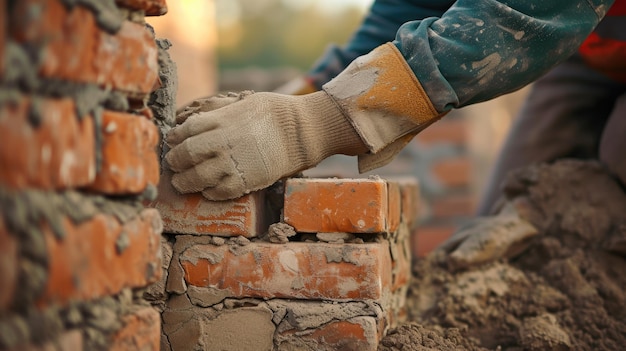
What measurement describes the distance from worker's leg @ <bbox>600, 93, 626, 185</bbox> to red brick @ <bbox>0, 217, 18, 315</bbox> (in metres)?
1.92

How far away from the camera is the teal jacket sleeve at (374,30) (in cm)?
237

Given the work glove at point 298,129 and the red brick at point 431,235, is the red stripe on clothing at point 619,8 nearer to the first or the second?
the work glove at point 298,129

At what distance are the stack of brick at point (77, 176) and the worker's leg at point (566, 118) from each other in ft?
5.72

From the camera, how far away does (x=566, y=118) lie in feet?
8.37

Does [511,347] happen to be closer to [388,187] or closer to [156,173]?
[388,187]

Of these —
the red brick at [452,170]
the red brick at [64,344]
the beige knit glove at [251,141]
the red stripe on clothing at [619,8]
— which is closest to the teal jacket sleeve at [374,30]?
the red stripe on clothing at [619,8]

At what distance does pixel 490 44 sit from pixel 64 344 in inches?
44.8

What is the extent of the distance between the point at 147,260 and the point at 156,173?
17 centimetres

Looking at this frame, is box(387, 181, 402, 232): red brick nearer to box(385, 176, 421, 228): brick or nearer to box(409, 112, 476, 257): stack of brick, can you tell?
box(385, 176, 421, 228): brick

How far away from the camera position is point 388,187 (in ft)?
5.40

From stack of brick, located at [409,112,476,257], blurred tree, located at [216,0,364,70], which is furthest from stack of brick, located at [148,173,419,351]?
blurred tree, located at [216,0,364,70]

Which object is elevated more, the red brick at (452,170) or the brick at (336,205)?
the brick at (336,205)

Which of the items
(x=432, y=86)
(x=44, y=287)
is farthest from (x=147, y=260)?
(x=432, y=86)

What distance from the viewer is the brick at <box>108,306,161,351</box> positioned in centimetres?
112
